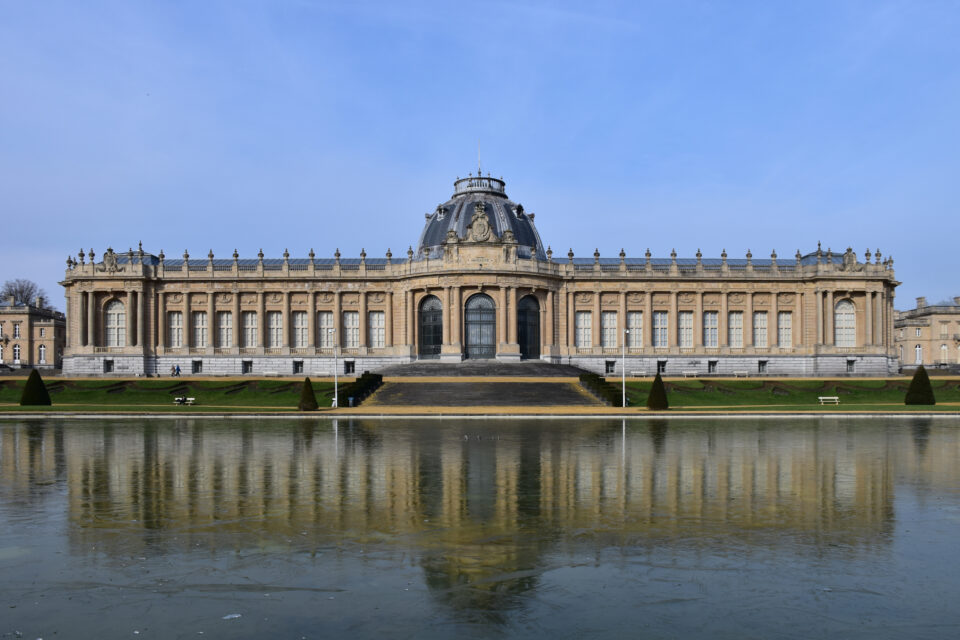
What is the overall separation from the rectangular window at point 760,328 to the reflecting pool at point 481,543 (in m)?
→ 58.2

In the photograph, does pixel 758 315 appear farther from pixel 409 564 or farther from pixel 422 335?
pixel 409 564

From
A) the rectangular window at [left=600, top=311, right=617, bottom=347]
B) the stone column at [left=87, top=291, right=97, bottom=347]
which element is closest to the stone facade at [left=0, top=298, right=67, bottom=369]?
the stone column at [left=87, top=291, right=97, bottom=347]

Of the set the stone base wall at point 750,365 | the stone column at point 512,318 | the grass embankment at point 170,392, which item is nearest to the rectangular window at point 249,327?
the grass embankment at point 170,392

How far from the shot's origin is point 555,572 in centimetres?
1191

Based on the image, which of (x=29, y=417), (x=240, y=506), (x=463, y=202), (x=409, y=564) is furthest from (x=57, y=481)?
(x=463, y=202)

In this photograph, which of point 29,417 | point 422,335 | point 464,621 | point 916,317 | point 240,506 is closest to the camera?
point 464,621

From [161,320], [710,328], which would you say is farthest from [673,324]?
[161,320]

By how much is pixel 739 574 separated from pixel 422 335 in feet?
224

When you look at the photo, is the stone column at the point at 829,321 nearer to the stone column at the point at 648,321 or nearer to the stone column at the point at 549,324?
the stone column at the point at 648,321

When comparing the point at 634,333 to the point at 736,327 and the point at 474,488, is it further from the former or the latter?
the point at 474,488

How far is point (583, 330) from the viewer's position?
81750 mm

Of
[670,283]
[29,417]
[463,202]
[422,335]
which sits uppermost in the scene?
[463,202]

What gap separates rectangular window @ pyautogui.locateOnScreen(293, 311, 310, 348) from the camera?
273 feet

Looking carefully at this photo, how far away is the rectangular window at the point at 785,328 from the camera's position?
8319cm
